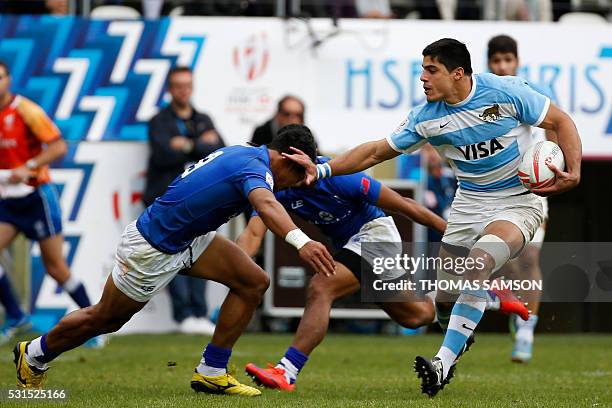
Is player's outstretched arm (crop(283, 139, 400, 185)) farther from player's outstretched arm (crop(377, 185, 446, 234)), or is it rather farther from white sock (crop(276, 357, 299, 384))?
white sock (crop(276, 357, 299, 384))

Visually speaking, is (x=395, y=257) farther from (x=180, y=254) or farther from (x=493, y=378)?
(x=180, y=254)

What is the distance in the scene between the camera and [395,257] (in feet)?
31.8

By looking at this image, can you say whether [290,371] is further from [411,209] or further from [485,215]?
[485,215]

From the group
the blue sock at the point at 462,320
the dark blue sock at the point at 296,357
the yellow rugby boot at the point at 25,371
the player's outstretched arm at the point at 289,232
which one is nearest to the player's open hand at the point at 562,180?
the blue sock at the point at 462,320

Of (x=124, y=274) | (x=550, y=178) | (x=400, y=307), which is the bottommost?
(x=400, y=307)

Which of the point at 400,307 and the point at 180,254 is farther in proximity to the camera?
the point at 400,307

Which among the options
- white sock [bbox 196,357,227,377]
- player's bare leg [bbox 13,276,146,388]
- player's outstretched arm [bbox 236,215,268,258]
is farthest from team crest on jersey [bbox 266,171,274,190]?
player's outstretched arm [bbox 236,215,268,258]

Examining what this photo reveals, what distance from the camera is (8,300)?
13398mm

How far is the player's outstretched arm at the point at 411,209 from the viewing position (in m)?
9.13

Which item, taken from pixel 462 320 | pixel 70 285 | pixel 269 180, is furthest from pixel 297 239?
pixel 70 285

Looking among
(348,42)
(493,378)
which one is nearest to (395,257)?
(493,378)

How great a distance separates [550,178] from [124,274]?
2.73m

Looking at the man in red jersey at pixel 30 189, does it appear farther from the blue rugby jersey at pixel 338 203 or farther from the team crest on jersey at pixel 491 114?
the team crest on jersey at pixel 491 114

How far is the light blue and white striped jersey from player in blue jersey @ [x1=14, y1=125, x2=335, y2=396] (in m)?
0.82
